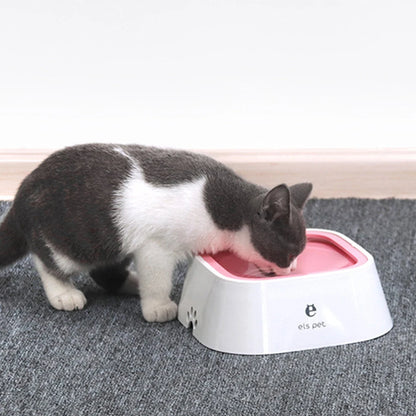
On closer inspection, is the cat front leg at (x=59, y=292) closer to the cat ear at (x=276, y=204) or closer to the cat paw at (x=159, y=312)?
the cat paw at (x=159, y=312)

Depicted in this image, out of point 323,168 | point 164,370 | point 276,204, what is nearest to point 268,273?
point 276,204

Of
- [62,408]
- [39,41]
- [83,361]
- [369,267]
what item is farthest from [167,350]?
[39,41]

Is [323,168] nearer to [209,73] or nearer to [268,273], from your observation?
[209,73]

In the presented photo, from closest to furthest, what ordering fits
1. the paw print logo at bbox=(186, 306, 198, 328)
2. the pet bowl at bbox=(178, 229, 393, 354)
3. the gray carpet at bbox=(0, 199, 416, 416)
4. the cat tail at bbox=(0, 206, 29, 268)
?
1. the gray carpet at bbox=(0, 199, 416, 416)
2. the pet bowl at bbox=(178, 229, 393, 354)
3. the paw print logo at bbox=(186, 306, 198, 328)
4. the cat tail at bbox=(0, 206, 29, 268)

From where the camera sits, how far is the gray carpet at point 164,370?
1.47m

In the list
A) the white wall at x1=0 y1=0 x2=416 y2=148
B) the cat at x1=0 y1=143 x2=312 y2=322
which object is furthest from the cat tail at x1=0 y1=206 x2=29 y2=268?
the white wall at x1=0 y1=0 x2=416 y2=148

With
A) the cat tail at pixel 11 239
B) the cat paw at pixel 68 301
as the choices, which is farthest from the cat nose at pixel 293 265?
the cat tail at pixel 11 239

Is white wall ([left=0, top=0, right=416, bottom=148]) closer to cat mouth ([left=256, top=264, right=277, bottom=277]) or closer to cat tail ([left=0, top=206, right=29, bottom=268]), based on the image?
cat tail ([left=0, top=206, right=29, bottom=268])

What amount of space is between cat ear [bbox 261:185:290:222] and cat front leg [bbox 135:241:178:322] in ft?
0.75

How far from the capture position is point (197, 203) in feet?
5.57

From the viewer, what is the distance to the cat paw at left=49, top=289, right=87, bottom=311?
1793mm

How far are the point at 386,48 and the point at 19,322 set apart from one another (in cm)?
130

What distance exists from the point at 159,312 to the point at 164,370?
19cm

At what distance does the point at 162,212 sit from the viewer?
1.69 meters
